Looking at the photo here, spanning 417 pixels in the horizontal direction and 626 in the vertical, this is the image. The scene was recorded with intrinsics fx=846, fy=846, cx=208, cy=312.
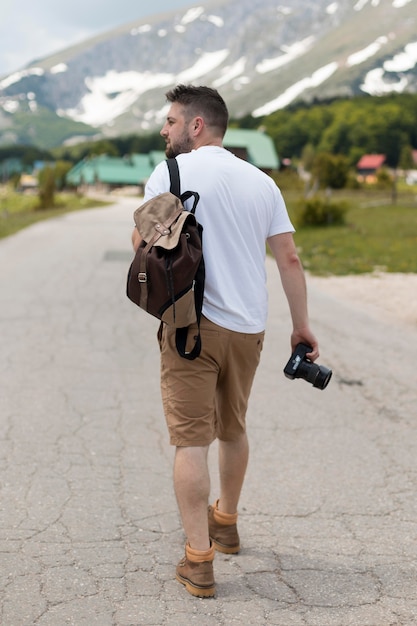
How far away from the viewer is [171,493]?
14.2ft

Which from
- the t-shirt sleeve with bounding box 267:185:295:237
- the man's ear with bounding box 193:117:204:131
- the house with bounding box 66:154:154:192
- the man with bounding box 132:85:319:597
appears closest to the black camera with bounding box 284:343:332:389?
the man with bounding box 132:85:319:597

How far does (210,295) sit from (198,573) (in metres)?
1.06

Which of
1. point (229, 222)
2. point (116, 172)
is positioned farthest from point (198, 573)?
point (116, 172)

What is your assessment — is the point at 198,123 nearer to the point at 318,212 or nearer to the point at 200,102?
the point at 200,102

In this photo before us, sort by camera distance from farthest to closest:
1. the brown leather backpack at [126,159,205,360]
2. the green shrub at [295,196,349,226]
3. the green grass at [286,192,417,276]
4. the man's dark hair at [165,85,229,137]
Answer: the green shrub at [295,196,349,226] < the green grass at [286,192,417,276] < the man's dark hair at [165,85,229,137] < the brown leather backpack at [126,159,205,360]

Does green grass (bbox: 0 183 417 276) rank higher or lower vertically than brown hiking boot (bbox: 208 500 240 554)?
lower

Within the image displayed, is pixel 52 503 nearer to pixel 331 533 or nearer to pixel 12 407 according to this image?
pixel 331 533

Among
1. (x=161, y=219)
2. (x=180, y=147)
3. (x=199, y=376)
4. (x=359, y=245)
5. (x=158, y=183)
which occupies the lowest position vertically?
(x=359, y=245)

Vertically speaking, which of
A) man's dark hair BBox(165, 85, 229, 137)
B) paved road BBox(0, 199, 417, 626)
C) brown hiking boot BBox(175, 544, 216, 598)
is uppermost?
man's dark hair BBox(165, 85, 229, 137)

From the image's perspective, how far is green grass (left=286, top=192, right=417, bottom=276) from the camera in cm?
1619

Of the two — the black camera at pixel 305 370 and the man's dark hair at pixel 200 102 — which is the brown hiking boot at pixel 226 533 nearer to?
the black camera at pixel 305 370

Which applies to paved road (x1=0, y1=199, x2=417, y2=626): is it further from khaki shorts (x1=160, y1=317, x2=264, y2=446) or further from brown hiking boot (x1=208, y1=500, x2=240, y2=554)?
khaki shorts (x1=160, y1=317, x2=264, y2=446)

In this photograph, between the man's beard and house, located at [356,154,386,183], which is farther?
house, located at [356,154,386,183]

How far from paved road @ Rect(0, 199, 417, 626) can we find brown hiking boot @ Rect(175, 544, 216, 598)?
0.04 metres
